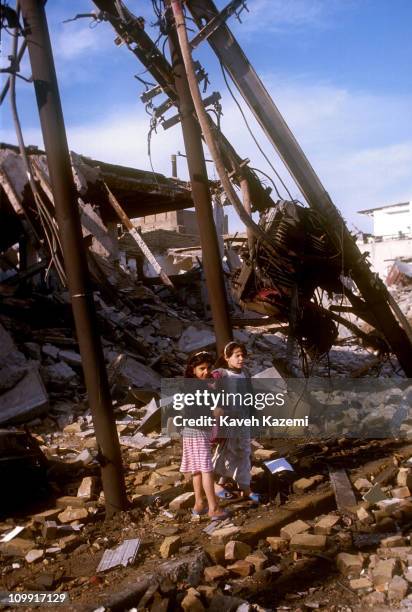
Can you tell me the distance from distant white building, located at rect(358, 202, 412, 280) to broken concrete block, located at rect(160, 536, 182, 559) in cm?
4388

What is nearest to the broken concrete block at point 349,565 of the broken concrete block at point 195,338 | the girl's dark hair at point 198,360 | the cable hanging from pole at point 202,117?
the girl's dark hair at point 198,360

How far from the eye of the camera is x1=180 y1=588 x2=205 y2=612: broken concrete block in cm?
330

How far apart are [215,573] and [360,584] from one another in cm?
100

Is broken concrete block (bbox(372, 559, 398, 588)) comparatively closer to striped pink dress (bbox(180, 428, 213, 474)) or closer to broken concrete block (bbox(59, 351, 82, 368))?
striped pink dress (bbox(180, 428, 213, 474))

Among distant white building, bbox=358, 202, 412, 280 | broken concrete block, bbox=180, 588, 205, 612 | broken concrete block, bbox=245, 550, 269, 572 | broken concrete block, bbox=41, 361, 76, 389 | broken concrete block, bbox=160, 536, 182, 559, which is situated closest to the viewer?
broken concrete block, bbox=180, 588, 205, 612

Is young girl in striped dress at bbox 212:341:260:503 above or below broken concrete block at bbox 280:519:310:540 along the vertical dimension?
above

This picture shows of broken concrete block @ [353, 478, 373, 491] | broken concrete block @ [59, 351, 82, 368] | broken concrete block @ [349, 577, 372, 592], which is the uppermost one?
broken concrete block @ [59, 351, 82, 368]

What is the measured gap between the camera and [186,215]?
1378 inches

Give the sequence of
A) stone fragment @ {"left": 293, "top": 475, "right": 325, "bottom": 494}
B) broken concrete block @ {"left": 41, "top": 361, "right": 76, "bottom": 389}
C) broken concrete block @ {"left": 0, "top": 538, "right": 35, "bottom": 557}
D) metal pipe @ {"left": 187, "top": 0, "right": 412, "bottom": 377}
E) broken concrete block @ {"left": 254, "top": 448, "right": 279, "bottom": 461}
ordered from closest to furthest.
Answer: broken concrete block @ {"left": 0, "top": 538, "right": 35, "bottom": 557} < stone fragment @ {"left": 293, "top": 475, "right": 325, "bottom": 494} < broken concrete block @ {"left": 254, "top": 448, "right": 279, "bottom": 461} < metal pipe @ {"left": 187, "top": 0, "right": 412, "bottom": 377} < broken concrete block @ {"left": 41, "top": 361, "right": 76, "bottom": 389}

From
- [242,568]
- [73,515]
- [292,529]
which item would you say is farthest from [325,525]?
[73,515]

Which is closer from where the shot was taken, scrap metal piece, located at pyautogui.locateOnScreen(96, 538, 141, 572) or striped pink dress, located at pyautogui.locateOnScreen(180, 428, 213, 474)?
scrap metal piece, located at pyautogui.locateOnScreen(96, 538, 141, 572)

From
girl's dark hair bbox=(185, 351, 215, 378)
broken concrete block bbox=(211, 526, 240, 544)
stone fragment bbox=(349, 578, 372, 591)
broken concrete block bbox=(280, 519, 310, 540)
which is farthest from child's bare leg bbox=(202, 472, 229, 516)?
stone fragment bbox=(349, 578, 372, 591)

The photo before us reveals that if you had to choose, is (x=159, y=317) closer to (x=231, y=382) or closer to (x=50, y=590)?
(x=231, y=382)

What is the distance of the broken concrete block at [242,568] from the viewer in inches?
150
